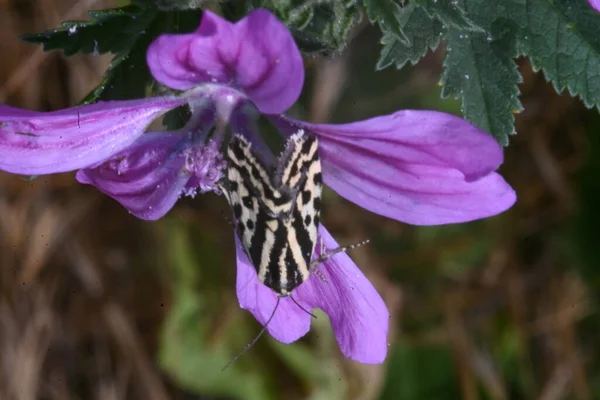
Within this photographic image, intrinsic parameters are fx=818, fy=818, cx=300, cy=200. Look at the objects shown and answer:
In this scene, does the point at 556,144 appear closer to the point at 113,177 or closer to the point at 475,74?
the point at 475,74

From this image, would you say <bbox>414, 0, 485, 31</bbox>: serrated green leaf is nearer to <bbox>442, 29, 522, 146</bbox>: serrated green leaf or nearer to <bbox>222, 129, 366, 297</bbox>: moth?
<bbox>442, 29, 522, 146</bbox>: serrated green leaf

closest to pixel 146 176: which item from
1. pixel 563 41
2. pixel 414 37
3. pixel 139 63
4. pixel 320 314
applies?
pixel 139 63

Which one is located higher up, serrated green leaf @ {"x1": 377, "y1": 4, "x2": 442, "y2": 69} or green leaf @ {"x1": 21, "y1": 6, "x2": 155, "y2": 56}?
serrated green leaf @ {"x1": 377, "y1": 4, "x2": 442, "y2": 69}

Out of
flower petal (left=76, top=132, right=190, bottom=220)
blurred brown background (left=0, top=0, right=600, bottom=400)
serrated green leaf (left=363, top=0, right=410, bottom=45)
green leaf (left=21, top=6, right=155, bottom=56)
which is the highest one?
serrated green leaf (left=363, top=0, right=410, bottom=45)

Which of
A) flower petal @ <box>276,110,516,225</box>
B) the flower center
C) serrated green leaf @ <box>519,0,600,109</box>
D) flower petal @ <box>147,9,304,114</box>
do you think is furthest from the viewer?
serrated green leaf @ <box>519,0,600,109</box>

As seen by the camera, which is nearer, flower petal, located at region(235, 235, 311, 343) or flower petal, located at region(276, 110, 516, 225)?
flower petal, located at region(276, 110, 516, 225)

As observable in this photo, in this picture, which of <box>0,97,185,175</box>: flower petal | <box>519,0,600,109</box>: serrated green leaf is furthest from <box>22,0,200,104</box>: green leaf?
<box>519,0,600,109</box>: serrated green leaf

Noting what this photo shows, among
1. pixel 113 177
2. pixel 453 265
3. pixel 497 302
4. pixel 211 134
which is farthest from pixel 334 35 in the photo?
pixel 497 302
